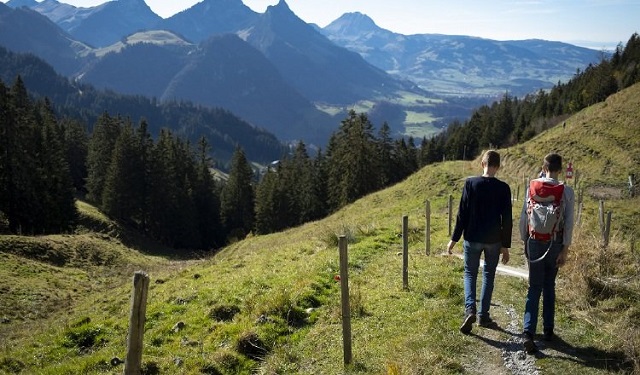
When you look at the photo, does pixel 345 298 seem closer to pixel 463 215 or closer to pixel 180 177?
pixel 463 215

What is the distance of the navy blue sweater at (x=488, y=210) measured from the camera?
8.26 m

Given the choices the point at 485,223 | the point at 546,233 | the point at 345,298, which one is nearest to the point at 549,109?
the point at 485,223

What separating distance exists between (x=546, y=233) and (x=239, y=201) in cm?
7246

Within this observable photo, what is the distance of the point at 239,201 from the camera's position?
77.9 meters

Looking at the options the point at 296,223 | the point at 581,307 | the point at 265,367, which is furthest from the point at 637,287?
the point at 296,223

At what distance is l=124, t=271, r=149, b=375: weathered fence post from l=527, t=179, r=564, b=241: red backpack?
6.49 meters

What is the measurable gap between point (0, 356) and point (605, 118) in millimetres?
53153

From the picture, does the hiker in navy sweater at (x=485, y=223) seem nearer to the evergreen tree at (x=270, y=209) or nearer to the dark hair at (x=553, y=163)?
the dark hair at (x=553, y=163)

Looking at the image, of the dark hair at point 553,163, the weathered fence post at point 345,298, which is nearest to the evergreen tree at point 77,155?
the weathered fence post at point 345,298

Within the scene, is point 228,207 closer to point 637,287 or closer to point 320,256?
point 320,256

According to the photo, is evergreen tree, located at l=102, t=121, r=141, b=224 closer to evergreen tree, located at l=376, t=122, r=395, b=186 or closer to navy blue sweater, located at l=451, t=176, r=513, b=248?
evergreen tree, located at l=376, t=122, r=395, b=186

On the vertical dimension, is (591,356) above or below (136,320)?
below

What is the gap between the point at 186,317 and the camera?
12227 mm

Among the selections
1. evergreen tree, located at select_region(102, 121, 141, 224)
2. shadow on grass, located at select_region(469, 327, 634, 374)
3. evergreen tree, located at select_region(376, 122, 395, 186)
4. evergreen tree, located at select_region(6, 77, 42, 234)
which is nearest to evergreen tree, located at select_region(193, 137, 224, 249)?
evergreen tree, located at select_region(102, 121, 141, 224)
